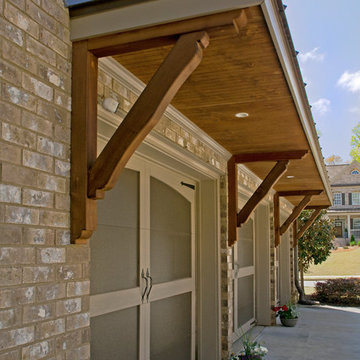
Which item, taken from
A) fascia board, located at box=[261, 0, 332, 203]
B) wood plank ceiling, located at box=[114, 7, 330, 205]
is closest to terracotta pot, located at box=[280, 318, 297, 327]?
wood plank ceiling, located at box=[114, 7, 330, 205]

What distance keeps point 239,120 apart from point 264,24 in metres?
2.02

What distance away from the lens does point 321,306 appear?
1249 centimetres

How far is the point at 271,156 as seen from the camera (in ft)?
20.2

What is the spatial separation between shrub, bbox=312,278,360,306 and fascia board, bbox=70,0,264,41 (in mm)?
11899

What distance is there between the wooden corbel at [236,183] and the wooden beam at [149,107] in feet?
11.7

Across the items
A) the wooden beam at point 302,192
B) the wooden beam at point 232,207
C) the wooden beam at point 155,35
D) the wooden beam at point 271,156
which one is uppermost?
the wooden beam at point 155,35

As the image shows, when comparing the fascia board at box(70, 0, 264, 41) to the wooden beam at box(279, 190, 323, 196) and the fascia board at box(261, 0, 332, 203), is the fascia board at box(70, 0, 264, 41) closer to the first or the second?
the fascia board at box(261, 0, 332, 203)

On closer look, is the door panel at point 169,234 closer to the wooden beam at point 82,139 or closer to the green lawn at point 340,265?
the wooden beam at point 82,139

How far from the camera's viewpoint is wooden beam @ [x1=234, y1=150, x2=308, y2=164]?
19.6 feet

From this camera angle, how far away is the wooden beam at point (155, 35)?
2508 millimetres

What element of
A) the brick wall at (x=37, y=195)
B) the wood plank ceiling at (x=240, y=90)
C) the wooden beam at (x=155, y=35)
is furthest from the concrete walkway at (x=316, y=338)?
the wooden beam at (x=155, y=35)

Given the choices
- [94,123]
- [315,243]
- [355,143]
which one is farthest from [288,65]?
[355,143]

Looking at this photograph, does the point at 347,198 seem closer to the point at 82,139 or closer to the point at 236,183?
the point at 236,183

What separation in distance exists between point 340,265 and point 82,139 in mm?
24604
